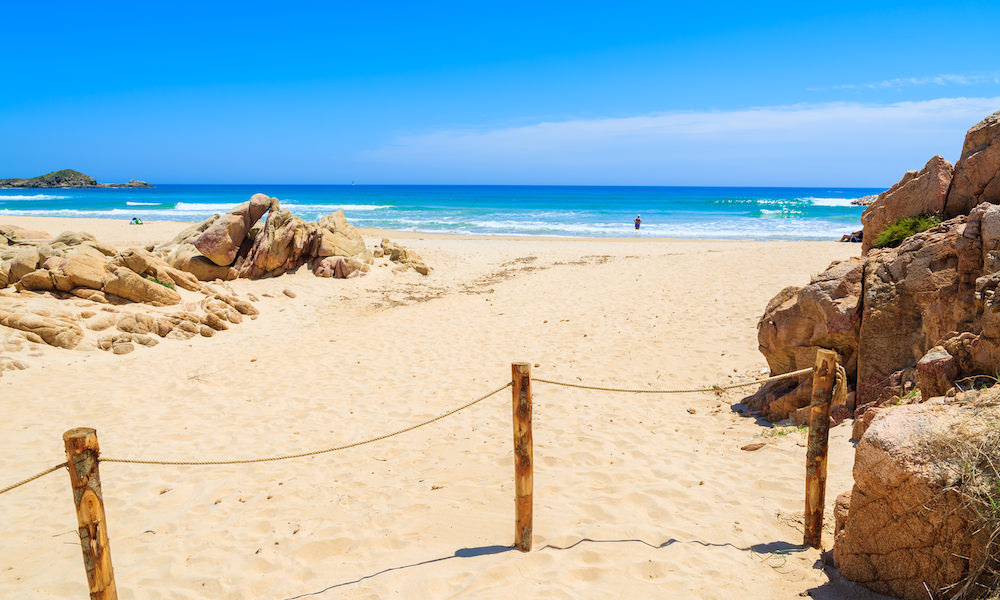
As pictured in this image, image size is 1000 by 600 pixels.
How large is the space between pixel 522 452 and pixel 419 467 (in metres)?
2.25

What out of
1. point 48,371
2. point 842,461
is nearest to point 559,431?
point 842,461

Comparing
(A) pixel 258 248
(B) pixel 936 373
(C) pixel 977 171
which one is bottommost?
(B) pixel 936 373

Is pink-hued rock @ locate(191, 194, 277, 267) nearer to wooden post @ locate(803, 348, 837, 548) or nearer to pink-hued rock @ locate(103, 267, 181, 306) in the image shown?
pink-hued rock @ locate(103, 267, 181, 306)

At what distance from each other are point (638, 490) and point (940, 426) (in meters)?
2.56

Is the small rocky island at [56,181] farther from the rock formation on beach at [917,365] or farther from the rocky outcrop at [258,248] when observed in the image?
the rock formation on beach at [917,365]

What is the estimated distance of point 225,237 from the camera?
612 inches

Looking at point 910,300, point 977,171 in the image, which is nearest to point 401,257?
point 910,300

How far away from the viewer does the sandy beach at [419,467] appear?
4.30 m

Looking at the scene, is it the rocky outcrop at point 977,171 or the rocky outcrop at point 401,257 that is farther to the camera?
the rocky outcrop at point 401,257

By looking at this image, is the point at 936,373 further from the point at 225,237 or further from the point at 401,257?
the point at 401,257

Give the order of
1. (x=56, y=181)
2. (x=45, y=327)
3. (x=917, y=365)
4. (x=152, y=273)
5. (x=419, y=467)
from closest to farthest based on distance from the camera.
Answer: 1. (x=917, y=365)
2. (x=419, y=467)
3. (x=45, y=327)
4. (x=152, y=273)
5. (x=56, y=181)

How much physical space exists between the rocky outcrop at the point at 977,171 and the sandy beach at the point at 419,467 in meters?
2.87

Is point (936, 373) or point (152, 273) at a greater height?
point (152, 273)

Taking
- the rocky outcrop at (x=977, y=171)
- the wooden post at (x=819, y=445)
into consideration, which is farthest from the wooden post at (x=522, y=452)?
Result: the rocky outcrop at (x=977, y=171)
